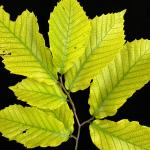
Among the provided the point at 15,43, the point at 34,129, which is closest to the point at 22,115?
the point at 34,129

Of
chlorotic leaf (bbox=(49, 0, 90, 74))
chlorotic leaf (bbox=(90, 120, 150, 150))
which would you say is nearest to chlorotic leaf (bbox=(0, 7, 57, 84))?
chlorotic leaf (bbox=(49, 0, 90, 74))

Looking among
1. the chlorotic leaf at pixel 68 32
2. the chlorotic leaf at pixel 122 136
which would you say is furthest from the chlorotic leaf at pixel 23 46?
the chlorotic leaf at pixel 122 136

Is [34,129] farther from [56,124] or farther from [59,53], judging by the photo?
[59,53]

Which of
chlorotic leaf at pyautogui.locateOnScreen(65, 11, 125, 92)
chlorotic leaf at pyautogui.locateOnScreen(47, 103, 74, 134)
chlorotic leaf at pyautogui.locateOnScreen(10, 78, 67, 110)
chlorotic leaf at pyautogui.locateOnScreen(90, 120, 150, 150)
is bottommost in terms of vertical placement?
chlorotic leaf at pyautogui.locateOnScreen(90, 120, 150, 150)

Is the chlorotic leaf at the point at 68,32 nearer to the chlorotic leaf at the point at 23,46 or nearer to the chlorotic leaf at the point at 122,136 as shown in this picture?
the chlorotic leaf at the point at 23,46

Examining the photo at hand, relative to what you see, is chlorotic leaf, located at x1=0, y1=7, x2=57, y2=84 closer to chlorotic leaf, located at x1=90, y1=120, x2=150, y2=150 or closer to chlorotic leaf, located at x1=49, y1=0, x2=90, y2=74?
chlorotic leaf, located at x1=49, y1=0, x2=90, y2=74

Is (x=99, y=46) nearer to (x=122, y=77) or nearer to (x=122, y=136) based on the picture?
(x=122, y=77)
